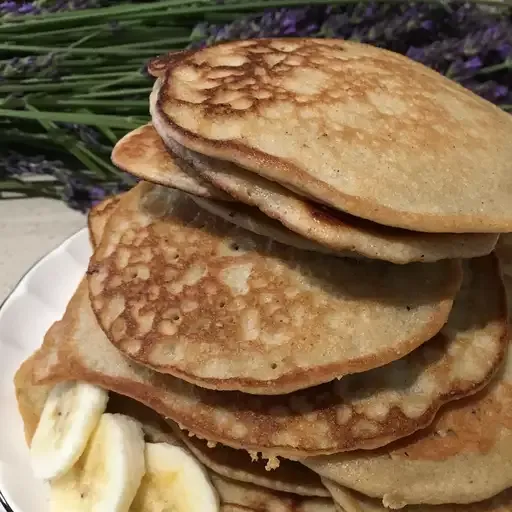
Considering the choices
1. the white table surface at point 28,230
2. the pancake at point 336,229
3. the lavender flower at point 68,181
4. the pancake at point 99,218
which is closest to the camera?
the pancake at point 336,229

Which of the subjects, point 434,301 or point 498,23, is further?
point 498,23

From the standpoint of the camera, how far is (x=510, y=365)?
1.11 m

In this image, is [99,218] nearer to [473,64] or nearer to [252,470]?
[252,470]

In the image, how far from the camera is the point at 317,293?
1.04 meters

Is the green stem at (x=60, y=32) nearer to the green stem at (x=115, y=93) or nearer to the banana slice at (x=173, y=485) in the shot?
the green stem at (x=115, y=93)

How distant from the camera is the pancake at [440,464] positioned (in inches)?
38.0

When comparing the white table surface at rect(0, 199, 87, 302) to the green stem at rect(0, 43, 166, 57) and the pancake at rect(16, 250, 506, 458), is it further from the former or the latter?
the pancake at rect(16, 250, 506, 458)

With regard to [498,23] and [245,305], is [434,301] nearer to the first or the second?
[245,305]

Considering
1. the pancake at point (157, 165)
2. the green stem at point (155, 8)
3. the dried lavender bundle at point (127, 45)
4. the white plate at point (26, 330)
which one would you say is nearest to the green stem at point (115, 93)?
the dried lavender bundle at point (127, 45)

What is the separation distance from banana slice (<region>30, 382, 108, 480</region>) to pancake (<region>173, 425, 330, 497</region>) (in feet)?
0.49

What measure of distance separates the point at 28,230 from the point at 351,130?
1322 mm

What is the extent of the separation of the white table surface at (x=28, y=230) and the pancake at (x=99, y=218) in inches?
17.5

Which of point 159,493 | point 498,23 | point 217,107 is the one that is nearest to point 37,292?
point 159,493

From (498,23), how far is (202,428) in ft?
5.52
